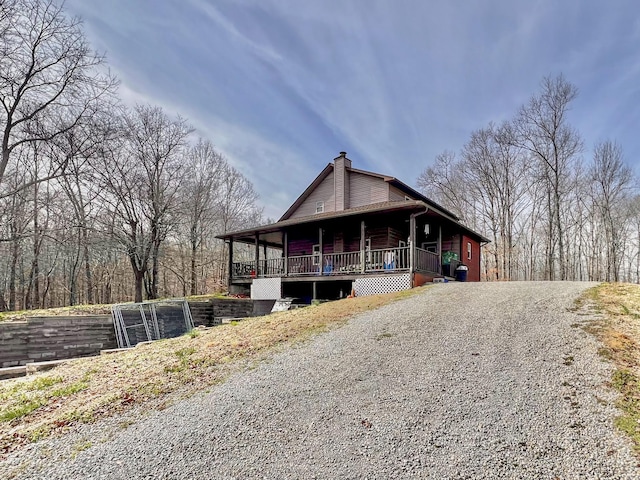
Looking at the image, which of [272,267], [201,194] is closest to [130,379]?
[272,267]

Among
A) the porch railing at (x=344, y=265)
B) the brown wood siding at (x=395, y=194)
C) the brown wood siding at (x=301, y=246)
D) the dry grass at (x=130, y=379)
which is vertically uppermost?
the brown wood siding at (x=395, y=194)

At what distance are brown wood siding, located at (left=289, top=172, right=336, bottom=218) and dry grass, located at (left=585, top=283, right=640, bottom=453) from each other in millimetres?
12381

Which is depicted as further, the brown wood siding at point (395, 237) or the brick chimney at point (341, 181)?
the brick chimney at point (341, 181)

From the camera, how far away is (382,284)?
1270 centimetres

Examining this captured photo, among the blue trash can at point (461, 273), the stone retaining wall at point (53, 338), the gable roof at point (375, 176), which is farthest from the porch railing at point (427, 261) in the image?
the stone retaining wall at point (53, 338)

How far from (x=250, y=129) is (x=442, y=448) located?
16285mm

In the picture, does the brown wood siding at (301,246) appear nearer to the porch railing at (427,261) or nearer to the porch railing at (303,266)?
the porch railing at (303,266)

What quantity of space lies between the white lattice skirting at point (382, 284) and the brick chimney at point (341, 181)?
576cm

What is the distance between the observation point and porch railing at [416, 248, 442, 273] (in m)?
13.0

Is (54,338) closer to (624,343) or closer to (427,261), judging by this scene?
(427,261)

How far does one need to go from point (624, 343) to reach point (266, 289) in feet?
44.4

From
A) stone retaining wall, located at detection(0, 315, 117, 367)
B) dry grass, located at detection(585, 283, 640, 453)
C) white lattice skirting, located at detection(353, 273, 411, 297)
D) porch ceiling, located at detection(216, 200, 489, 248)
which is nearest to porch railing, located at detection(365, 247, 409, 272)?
white lattice skirting, located at detection(353, 273, 411, 297)

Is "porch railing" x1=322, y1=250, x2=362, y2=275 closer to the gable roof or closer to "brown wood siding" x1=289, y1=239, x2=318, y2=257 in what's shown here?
"brown wood siding" x1=289, y1=239, x2=318, y2=257

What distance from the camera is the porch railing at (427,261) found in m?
13.0
